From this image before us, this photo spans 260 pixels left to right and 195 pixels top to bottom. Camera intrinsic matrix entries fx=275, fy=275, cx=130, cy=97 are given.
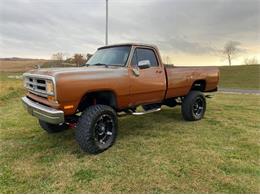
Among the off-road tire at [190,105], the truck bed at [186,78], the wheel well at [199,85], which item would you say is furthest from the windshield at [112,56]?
the wheel well at [199,85]

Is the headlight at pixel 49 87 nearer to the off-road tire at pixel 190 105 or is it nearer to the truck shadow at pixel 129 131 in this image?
the truck shadow at pixel 129 131

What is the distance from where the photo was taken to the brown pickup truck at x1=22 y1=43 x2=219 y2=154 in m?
4.67

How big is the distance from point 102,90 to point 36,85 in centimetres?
126

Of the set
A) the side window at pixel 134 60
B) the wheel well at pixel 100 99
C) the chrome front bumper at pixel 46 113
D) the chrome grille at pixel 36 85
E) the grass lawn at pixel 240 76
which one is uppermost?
the side window at pixel 134 60

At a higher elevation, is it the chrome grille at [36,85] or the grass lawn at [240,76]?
the chrome grille at [36,85]

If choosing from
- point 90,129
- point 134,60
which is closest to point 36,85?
point 90,129

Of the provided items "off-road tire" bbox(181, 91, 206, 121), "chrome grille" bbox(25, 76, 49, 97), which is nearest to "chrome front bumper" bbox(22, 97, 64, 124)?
"chrome grille" bbox(25, 76, 49, 97)

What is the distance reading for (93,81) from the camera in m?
4.93

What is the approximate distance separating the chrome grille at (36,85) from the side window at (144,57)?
1970 mm

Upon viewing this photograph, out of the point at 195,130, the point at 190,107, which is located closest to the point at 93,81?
the point at 195,130

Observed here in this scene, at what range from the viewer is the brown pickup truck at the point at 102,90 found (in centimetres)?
467

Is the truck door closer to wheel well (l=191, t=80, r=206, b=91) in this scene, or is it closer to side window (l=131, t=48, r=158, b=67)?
side window (l=131, t=48, r=158, b=67)

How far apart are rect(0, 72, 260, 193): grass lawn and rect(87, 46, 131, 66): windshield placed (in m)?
1.68

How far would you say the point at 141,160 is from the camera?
4762 millimetres
